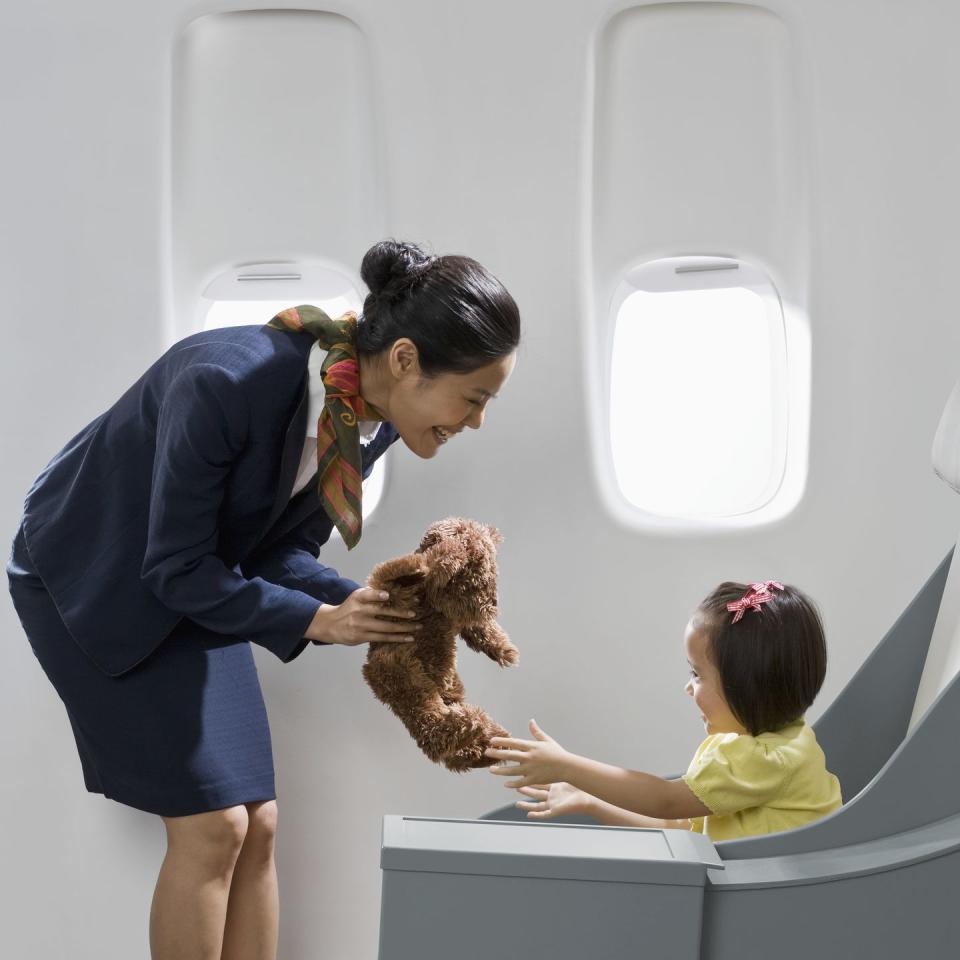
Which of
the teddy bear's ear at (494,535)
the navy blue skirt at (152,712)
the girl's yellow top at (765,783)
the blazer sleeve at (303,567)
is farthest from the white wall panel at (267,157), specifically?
the girl's yellow top at (765,783)

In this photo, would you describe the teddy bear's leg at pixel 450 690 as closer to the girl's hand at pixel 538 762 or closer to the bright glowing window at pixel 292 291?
the girl's hand at pixel 538 762

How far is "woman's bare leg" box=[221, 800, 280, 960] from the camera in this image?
68.0 inches

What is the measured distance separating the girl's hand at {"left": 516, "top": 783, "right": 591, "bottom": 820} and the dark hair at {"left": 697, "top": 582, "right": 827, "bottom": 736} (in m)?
0.22

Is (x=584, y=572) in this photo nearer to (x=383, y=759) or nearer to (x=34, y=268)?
(x=383, y=759)

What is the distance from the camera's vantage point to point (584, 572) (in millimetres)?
1949

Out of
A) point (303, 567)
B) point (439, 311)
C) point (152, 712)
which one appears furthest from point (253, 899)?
point (439, 311)

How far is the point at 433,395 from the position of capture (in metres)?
1.45

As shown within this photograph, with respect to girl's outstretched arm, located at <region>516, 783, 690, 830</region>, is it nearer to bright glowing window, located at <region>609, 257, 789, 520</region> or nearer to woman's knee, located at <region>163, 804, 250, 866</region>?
woman's knee, located at <region>163, 804, 250, 866</region>

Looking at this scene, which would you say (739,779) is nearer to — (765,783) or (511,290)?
(765,783)

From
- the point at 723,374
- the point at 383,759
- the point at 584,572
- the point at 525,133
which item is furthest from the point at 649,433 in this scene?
the point at 383,759

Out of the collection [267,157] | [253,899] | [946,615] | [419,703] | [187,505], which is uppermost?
[267,157]

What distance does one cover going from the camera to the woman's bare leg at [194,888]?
62.7 inches

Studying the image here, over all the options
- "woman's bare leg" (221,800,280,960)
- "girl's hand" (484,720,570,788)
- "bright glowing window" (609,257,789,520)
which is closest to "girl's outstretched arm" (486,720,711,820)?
"girl's hand" (484,720,570,788)

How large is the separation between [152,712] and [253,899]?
15.0 inches
